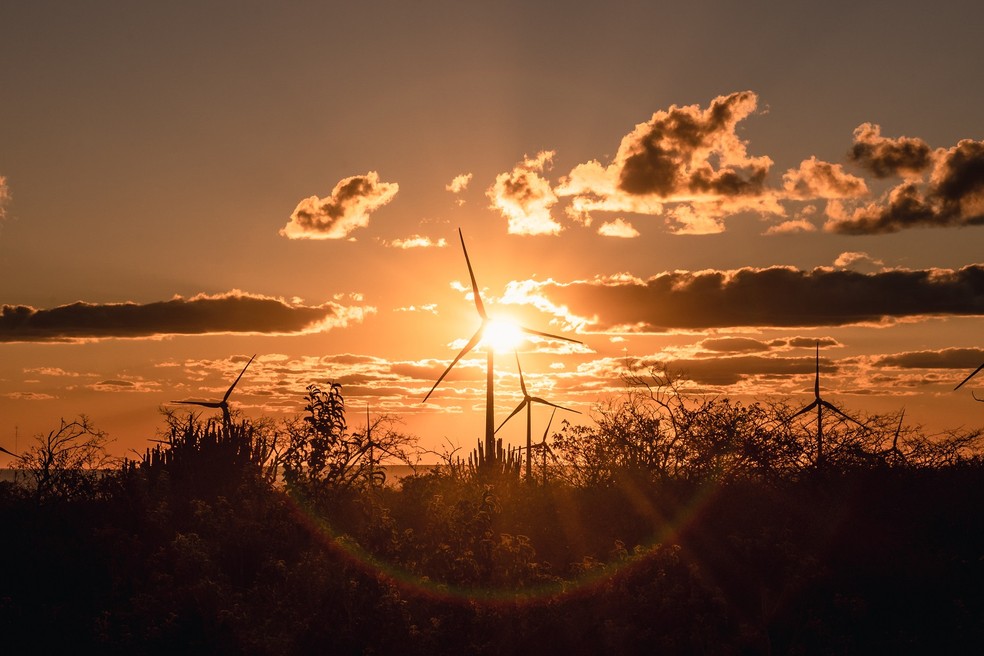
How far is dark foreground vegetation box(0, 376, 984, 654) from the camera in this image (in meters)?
20.5

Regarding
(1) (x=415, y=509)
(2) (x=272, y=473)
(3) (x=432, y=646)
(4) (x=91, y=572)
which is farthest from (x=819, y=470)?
(4) (x=91, y=572)

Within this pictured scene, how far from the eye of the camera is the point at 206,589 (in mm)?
20766

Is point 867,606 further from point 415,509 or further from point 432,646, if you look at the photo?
point 415,509

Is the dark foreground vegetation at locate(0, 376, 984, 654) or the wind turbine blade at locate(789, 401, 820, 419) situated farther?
the wind turbine blade at locate(789, 401, 820, 419)

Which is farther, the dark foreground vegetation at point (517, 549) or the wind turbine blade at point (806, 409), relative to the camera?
the wind turbine blade at point (806, 409)

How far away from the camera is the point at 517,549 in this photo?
77.7 ft

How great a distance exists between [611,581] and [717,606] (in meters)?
2.47

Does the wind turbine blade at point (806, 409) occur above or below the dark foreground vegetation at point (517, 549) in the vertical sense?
above

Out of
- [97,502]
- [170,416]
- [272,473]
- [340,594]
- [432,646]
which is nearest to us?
[432,646]

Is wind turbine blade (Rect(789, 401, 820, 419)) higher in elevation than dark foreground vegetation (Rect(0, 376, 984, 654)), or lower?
higher

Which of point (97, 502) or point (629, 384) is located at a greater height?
point (629, 384)

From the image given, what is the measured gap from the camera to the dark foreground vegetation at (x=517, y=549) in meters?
20.5

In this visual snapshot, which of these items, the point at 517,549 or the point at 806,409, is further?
the point at 806,409

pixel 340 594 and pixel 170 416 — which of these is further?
pixel 170 416
